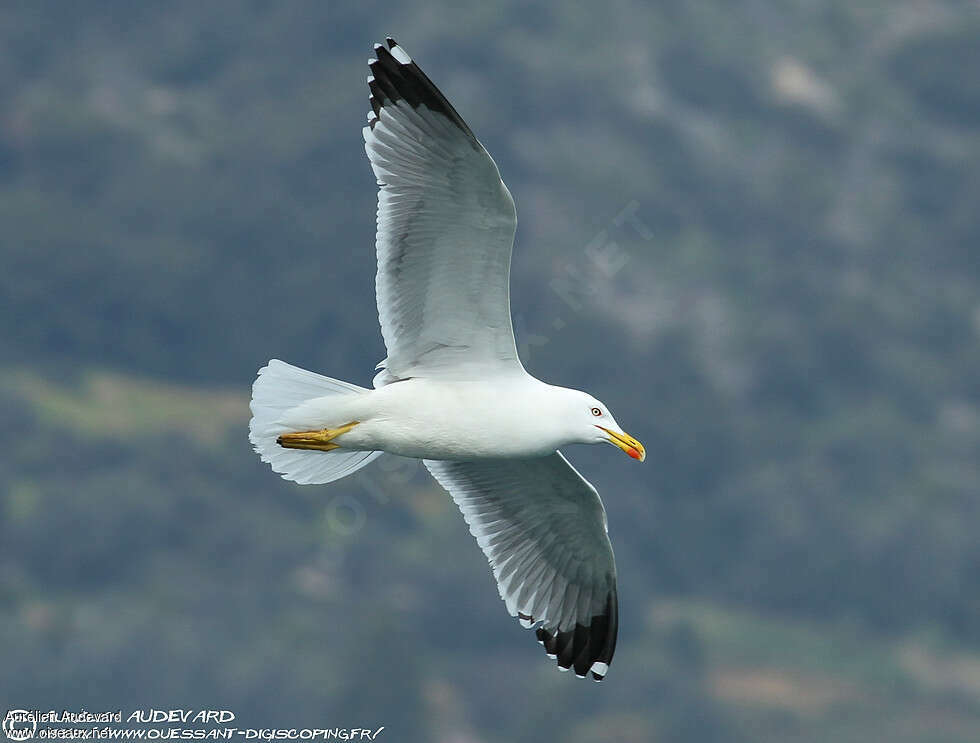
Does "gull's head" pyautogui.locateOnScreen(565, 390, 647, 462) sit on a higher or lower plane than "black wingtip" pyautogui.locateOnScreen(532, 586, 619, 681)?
higher

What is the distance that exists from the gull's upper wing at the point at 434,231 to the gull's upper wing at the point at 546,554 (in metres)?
1.35

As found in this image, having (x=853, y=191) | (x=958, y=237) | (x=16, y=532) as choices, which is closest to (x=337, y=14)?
(x=853, y=191)

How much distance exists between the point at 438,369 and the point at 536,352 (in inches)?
3363

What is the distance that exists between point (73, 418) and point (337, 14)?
65.6 metres

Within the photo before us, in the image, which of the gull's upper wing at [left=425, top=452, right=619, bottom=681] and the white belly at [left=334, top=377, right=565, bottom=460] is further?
the gull's upper wing at [left=425, top=452, right=619, bottom=681]

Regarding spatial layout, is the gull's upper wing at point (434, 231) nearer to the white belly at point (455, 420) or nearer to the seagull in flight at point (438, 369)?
the seagull in flight at point (438, 369)

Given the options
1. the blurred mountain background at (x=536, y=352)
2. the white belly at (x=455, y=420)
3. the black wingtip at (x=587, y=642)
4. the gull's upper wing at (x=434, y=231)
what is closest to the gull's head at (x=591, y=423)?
the white belly at (x=455, y=420)

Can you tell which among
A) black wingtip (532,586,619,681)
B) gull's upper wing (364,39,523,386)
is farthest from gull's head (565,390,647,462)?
black wingtip (532,586,619,681)

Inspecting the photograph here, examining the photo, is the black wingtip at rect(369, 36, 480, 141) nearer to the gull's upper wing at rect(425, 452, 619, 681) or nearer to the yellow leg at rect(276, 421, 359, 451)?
the yellow leg at rect(276, 421, 359, 451)

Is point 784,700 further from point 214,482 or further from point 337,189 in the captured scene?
point 337,189

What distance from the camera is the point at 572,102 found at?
453ft

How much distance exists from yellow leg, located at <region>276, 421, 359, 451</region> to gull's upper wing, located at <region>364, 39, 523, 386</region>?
1.90ft

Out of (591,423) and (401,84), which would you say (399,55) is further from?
(591,423)

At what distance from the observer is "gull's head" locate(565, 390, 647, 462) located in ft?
36.1
